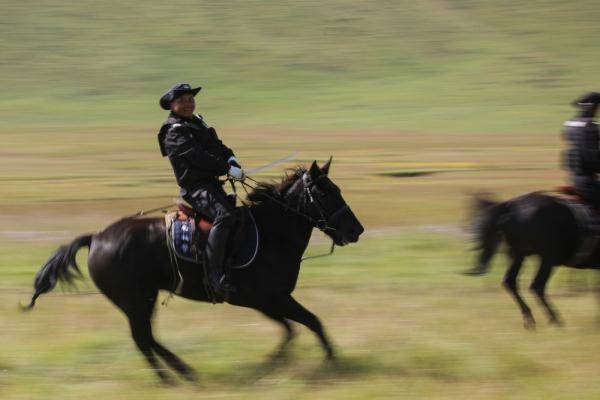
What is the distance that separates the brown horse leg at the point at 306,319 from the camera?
8.44m

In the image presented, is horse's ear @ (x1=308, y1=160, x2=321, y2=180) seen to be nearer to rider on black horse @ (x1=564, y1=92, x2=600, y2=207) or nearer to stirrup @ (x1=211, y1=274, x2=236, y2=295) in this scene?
stirrup @ (x1=211, y1=274, x2=236, y2=295)

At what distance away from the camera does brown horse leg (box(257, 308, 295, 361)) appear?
8.62 m

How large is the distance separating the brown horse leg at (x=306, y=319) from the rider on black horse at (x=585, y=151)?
3.41 metres

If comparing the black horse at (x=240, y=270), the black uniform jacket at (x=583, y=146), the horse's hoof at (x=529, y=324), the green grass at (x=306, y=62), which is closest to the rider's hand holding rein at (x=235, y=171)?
the black horse at (x=240, y=270)

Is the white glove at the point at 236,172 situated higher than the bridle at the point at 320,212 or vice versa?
the white glove at the point at 236,172

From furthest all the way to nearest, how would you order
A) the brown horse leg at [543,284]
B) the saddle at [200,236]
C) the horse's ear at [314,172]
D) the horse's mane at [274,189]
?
the brown horse leg at [543,284], the horse's mane at [274,189], the horse's ear at [314,172], the saddle at [200,236]

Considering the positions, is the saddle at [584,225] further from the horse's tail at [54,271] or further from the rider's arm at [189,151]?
the horse's tail at [54,271]

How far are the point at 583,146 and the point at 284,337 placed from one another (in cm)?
370

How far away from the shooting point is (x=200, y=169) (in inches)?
335

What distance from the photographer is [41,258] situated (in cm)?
1449

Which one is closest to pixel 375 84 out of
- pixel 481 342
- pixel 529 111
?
pixel 529 111

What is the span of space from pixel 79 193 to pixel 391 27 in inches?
2284

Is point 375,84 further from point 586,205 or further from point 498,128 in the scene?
point 586,205

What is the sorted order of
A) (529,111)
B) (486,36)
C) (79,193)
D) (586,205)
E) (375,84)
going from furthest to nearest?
(486,36) → (375,84) → (529,111) → (79,193) → (586,205)
